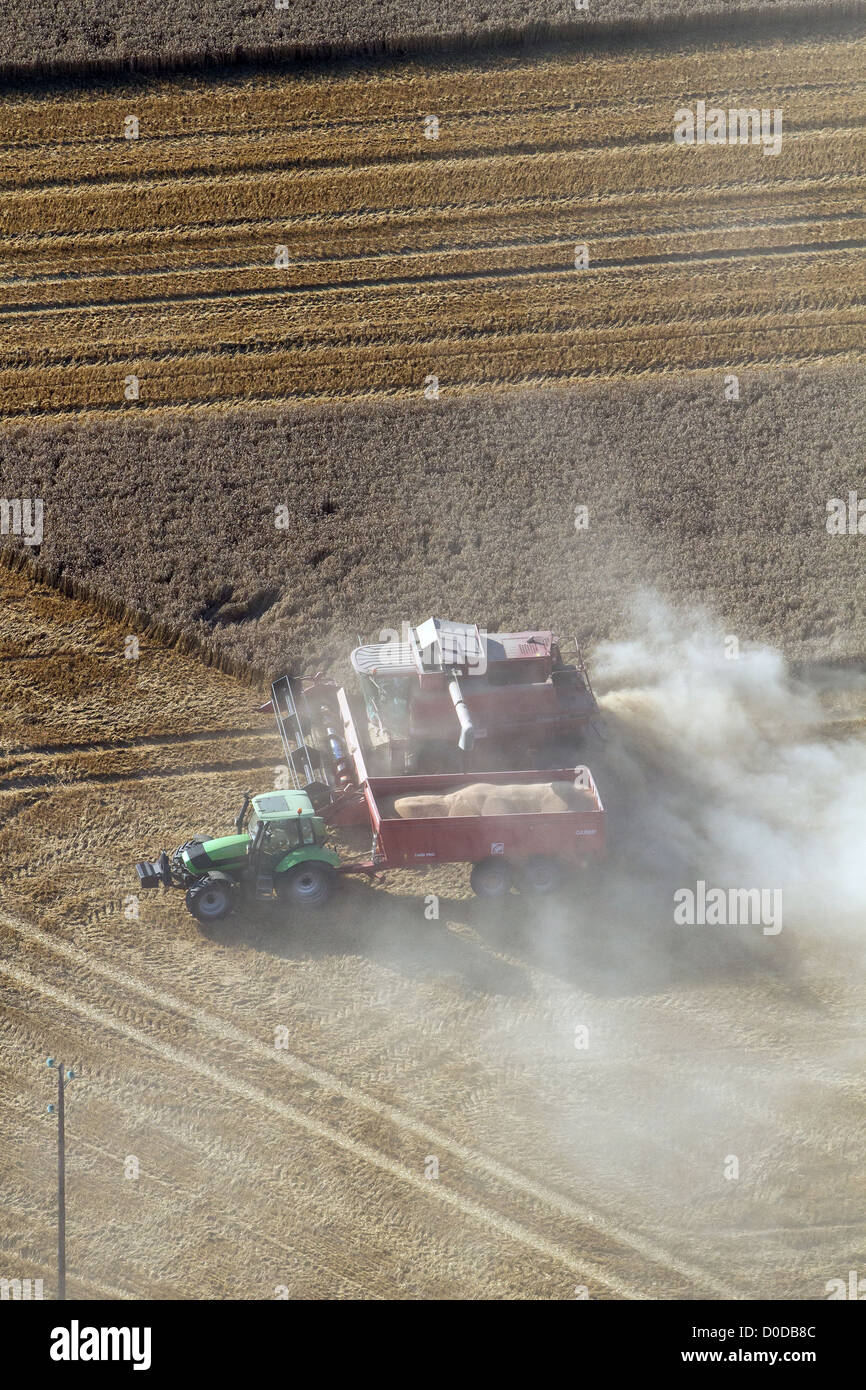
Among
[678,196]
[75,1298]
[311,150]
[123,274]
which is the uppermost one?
[311,150]

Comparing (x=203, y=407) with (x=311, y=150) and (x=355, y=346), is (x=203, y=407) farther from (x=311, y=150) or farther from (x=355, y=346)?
(x=311, y=150)

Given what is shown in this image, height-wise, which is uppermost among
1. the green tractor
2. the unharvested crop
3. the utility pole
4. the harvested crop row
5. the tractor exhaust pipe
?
the unharvested crop

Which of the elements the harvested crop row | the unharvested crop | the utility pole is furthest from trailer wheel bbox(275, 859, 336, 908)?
the unharvested crop

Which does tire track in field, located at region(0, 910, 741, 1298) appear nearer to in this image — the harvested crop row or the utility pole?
the utility pole

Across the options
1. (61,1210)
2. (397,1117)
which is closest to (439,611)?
(397,1117)

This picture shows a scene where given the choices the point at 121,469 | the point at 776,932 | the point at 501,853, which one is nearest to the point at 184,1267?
the point at 501,853

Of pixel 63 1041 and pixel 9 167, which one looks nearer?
pixel 63 1041
